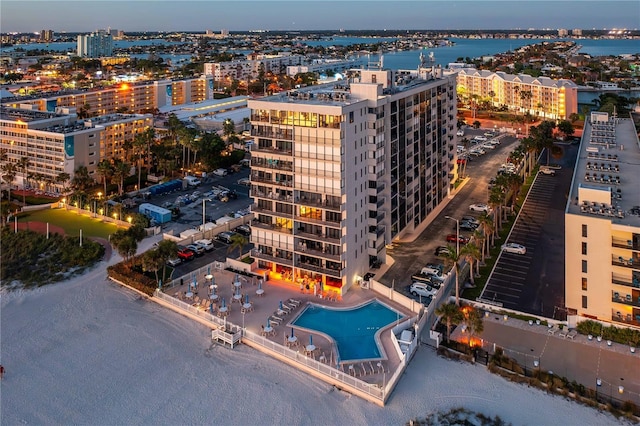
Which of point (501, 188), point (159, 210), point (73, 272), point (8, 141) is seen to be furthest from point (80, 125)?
point (501, 188)

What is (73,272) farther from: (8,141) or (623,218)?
(623,218)

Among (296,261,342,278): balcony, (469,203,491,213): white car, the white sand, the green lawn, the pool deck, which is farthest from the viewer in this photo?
(469,203,491,213): white car

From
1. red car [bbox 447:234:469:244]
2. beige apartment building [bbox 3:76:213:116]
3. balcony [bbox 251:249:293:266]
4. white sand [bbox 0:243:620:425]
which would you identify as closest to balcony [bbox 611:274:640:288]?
white sand [bbox 0:243:620:425]

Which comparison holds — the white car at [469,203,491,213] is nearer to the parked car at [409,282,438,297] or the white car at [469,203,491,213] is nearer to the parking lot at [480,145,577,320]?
the parking lot at [480,145,577,320]

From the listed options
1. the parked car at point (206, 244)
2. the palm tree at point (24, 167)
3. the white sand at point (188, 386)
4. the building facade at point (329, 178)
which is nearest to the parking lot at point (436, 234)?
the building facade at point (329, 178)

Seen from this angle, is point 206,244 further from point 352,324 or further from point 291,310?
point 352,324

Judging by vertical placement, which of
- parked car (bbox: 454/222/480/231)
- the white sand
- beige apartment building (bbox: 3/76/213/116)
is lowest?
the white sand

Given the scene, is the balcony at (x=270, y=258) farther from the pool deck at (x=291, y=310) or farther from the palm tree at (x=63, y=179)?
the palm tree at (x=63, y=179)
